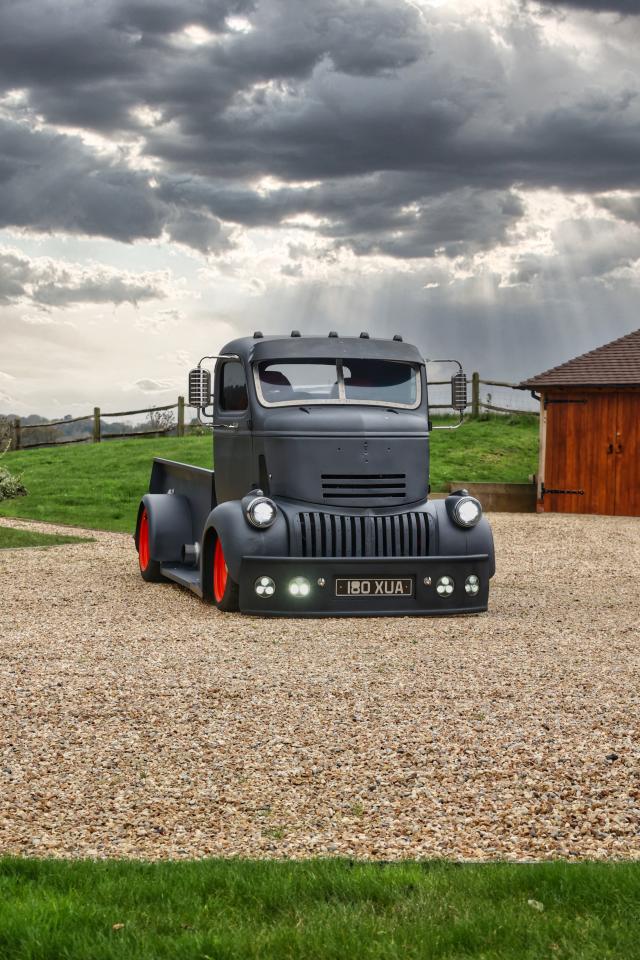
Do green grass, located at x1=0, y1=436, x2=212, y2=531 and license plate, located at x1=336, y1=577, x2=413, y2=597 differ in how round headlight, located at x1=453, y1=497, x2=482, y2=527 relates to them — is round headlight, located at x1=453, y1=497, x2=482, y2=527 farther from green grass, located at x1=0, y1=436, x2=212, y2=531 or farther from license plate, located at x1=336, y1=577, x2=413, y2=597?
green grass, located at x1=0, y1=436, x2=212, y2=531

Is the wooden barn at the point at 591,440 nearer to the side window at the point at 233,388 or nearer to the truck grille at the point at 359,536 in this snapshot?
the side window at the point at 233,388

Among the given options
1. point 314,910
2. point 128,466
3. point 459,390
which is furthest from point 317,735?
point 128,466

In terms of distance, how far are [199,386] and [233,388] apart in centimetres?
44

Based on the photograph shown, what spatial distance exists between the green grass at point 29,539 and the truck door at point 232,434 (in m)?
5.53

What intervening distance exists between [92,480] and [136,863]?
72.8ft

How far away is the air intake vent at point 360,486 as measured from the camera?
9703 mm

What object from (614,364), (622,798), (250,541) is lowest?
(622,798)

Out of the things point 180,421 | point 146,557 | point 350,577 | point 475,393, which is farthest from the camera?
point 180,421

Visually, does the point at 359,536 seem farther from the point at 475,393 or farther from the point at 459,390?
the point at 475,393

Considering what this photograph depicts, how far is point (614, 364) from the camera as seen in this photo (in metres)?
22.4

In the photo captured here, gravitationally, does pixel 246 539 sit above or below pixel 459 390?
below

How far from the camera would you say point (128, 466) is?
92.8 feet

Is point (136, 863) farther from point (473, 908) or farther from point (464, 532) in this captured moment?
point (464, 532)

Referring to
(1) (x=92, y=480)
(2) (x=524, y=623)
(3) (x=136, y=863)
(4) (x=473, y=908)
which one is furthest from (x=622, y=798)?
(1) (x=92, y=480)
